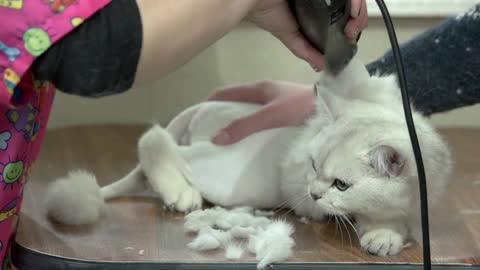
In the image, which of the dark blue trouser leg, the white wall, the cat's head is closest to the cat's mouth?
the cat's head

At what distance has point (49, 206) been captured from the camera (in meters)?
0.97

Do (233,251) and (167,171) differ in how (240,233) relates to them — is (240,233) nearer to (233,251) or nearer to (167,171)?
(233,251)

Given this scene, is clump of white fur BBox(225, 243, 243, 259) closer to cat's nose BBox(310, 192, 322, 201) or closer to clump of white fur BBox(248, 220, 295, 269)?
clump of white fur BBox(248, 220, 295, 269)

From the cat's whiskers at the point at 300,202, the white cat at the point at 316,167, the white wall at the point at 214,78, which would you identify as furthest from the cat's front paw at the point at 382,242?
the white wall at the point at 214,78

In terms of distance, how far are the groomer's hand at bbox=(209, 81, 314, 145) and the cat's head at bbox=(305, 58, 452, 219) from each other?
10 cm

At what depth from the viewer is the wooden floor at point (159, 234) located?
0.84m

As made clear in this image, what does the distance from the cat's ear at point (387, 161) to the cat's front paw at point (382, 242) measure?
8 centimetres

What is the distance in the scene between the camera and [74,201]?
0.94m

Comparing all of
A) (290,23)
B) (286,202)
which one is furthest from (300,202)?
(290,23)

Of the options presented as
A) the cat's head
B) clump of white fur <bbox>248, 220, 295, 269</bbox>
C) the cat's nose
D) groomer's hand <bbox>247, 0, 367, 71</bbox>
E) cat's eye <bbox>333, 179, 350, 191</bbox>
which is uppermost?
groomer's hand <bbox>247, 0, 367, 71</bbox>

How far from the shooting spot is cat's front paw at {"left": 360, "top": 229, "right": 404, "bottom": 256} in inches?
33.6

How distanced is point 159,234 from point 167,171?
0.13 metres

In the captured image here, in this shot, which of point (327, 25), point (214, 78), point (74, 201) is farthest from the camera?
point (214, 78)

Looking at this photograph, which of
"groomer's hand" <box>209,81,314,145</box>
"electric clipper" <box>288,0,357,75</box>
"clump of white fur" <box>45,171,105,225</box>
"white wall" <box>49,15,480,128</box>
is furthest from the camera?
"white wall" <box>49,15,480,128</box>
